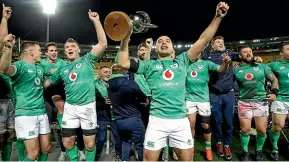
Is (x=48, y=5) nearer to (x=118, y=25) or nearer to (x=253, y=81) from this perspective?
(x=253, y=81)

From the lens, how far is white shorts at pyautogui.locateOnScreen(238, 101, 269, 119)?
5.26 m

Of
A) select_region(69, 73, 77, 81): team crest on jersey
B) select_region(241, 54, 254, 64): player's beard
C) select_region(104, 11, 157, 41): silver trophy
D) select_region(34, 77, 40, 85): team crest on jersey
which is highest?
select_region(104, 11, 157, 41): silver trophy

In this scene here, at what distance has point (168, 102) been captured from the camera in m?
3.27

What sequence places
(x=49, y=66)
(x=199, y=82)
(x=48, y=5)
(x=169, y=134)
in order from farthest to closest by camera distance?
(x=48, y=5)
(x=199, y=82)
(x=49, y=66)
(x=169, y=134)

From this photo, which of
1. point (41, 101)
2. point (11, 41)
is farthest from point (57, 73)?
point (11, 41)

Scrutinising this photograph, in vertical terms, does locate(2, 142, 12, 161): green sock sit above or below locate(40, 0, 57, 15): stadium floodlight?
below

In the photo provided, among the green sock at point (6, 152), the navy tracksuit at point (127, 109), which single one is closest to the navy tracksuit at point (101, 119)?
the navy tracksuit at point (127, 109)

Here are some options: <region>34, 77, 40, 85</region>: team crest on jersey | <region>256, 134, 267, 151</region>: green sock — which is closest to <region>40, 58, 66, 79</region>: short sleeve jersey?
<region>34, 77, 40, 85</region>: team crest on jersey

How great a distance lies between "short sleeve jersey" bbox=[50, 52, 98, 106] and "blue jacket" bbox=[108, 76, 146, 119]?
0.40 m

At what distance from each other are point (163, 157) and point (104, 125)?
142 centimetres

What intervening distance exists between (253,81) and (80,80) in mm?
3539

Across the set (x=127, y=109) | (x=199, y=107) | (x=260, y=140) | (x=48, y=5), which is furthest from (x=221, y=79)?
(x=48, y=5)

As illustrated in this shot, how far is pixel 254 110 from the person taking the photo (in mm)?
5312

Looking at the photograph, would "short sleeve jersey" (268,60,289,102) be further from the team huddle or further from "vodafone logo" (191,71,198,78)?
"vodafone logo" (191,71,198,78)
